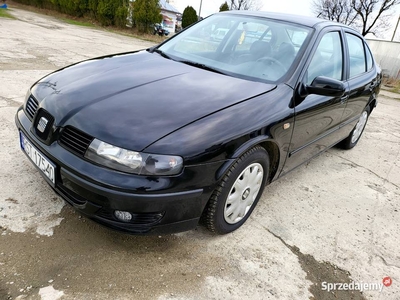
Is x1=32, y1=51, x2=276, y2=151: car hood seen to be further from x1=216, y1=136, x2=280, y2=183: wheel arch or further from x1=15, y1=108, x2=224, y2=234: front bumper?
x1=216, y1=136, x2=280, y2=183: wheel arch

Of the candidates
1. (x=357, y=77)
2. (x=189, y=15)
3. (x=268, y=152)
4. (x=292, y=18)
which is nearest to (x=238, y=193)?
(x=268, y=152)

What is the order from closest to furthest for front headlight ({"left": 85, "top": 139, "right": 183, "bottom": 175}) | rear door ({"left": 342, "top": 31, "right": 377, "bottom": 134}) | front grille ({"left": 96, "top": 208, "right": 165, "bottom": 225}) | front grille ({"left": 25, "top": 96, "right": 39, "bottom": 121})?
1. front headlight ({"left": 85, "top": 139, "right": 183, "bottom": 175})
2. front grille ({"left": 96, "top": 208, "right": 165, "bottom": 225})
3. front grille ({"left": 25, "top": 96, "right": 39, "bottom": 121})
4. rear door ({"left": 342, "top": 31, "right": 377, "bottom": 134})

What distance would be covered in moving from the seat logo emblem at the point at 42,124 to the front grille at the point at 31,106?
0.19m

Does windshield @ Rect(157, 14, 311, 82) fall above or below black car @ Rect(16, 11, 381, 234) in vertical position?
above

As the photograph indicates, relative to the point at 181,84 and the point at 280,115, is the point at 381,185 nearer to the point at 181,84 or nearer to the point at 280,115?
the point at 280,115

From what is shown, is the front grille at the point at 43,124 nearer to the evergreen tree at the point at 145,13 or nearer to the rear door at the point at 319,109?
the rear door at the point at 319,109

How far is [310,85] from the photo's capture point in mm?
2473

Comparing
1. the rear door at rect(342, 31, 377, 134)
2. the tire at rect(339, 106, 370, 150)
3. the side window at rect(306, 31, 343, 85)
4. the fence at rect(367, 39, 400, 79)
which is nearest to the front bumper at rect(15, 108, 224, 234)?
the side window at rect(306, 31, 343, 85)

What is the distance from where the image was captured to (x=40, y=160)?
1991mm

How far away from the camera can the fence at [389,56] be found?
15.7 m

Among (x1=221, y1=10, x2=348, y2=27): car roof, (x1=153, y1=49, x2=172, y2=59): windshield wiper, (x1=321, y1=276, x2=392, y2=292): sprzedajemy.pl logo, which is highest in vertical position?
(x1=221, y1=10, x2=348, y2=27): car roof

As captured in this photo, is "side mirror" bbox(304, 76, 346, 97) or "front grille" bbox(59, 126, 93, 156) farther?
"side mirror" bbox(304, 76, 346, 97)

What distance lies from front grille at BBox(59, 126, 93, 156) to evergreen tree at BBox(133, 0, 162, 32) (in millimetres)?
19367

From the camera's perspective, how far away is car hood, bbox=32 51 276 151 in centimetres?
176
